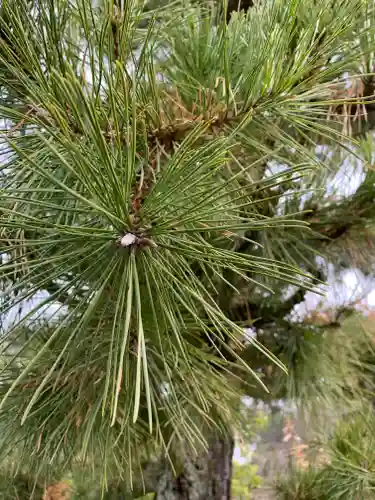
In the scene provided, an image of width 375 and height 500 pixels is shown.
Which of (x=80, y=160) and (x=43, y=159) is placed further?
(x=43, y=159)

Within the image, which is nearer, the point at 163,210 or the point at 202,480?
the point at 163,210

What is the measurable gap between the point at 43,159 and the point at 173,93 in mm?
152

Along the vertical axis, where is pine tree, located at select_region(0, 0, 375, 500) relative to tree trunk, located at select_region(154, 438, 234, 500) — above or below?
above

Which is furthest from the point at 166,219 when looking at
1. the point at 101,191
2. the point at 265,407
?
the point at 265,407

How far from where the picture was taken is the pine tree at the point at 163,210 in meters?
0.21

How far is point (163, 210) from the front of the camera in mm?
228

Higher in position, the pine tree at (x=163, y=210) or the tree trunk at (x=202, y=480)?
the pine tree at (x=163, y=210)

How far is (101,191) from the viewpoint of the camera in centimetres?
20

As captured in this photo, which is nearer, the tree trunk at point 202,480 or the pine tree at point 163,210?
the pine tree at point 163,210

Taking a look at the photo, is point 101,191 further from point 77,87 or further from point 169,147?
point 169,147

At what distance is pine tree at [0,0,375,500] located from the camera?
0.21 m

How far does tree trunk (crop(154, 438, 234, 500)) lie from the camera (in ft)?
2.01

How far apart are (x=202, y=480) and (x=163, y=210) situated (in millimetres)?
508

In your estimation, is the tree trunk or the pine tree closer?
the pine tree
